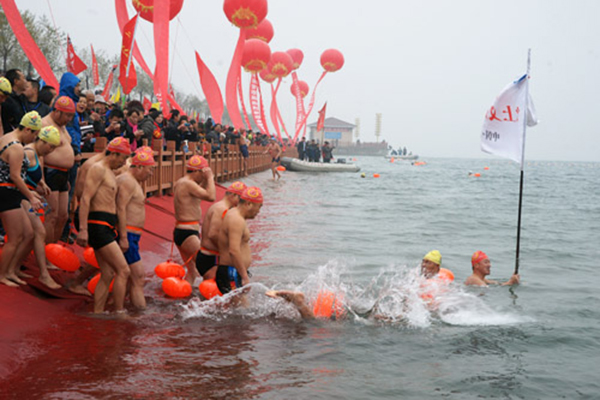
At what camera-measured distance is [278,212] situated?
1805cm

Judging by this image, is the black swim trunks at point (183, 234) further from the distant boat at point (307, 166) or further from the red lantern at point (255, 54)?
the distant boat at point (307, 166)

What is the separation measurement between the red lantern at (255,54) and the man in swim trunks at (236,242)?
88.1 feet

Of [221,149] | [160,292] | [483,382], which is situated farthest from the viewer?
[221,149]

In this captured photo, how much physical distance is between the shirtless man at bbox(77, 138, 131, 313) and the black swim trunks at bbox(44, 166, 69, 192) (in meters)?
1.15

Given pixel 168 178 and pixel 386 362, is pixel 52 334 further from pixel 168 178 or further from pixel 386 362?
pixel 168 178

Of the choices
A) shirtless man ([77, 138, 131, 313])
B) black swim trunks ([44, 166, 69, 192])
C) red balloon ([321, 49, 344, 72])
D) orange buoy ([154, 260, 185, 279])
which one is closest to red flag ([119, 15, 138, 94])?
black swim trunks ([44, 166, 69, 192])

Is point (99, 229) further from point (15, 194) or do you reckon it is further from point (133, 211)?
point (15, 194)

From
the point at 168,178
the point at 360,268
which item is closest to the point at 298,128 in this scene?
the point at 168,178

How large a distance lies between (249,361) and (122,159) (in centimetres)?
244

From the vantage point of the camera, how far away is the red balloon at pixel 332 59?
42.8 metres

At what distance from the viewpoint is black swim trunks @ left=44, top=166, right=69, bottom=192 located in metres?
6.87

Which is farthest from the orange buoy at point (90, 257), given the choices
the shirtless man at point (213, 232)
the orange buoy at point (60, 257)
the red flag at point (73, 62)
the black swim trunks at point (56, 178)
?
the red flag at point (73, 62)

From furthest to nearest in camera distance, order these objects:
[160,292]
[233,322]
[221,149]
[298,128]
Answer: [298,128] → [221,149] → [160,292] → [233,322]

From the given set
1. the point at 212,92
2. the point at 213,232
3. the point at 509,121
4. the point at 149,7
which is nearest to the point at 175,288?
the point at 213,232
